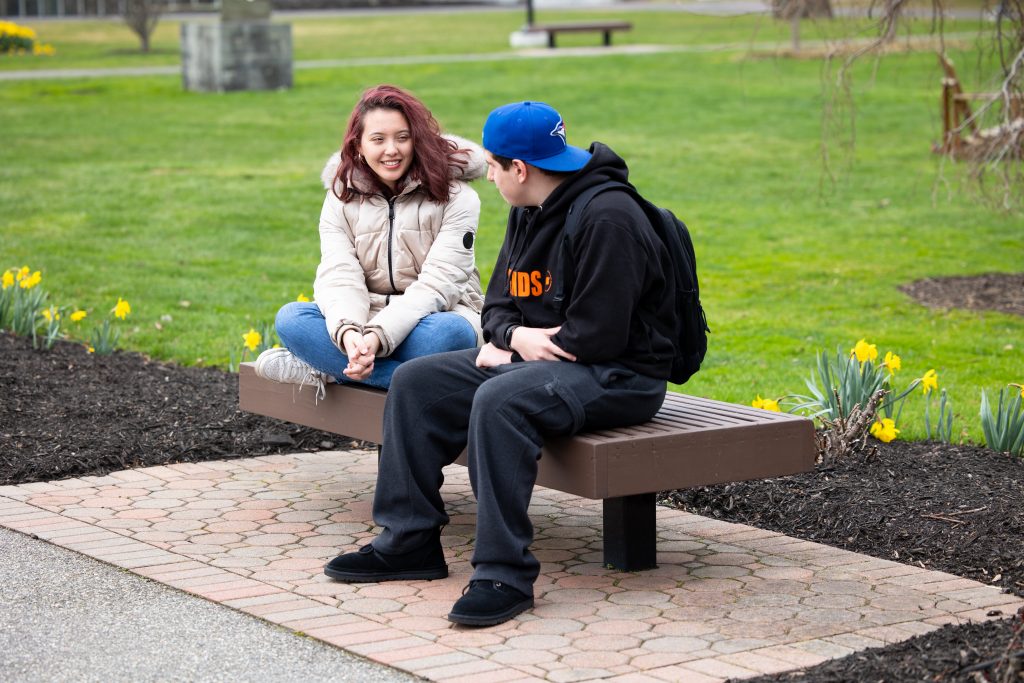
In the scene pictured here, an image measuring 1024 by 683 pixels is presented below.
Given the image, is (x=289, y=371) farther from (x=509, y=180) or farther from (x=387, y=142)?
(x=509, y=180)

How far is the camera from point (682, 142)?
18.6 metres

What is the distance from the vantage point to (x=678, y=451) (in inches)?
181

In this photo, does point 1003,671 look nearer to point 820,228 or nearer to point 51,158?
point 820,228

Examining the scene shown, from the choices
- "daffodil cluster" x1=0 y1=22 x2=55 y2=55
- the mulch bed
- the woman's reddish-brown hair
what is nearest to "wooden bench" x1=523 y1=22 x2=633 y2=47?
"daffodil cluster" x1=0 y1=22 x2=55 y2=55

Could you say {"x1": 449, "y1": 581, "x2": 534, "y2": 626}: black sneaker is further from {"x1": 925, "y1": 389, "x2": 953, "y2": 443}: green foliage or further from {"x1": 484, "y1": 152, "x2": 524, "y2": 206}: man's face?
{"x1": 925, "y1": 389, "x2": 953, "y2": 443}: green foliage

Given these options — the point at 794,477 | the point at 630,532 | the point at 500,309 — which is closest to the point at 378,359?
the point at 500,309

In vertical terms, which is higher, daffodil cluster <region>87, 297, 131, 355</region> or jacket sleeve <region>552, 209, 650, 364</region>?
jacket sleeve <region>552, 209, 650, 364</region>

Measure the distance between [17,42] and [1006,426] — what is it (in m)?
31.6

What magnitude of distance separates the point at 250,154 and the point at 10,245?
19.4 ft

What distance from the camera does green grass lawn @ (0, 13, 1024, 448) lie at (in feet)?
29.9

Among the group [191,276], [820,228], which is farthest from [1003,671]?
[820,228]

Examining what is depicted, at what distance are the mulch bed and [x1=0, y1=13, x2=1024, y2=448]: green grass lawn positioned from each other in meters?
0.74

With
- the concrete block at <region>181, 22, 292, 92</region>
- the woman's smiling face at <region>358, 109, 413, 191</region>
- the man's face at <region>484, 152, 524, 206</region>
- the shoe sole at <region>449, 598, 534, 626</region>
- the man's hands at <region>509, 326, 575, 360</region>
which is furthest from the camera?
the concrete block at <region>181, 22, 292, 92</region>

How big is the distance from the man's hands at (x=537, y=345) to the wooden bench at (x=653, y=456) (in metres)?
0.26
